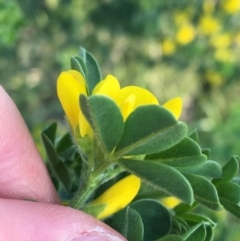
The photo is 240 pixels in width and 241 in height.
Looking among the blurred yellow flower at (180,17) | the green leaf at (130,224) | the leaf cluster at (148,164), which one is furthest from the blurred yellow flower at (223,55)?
the green leaf at (130,224)

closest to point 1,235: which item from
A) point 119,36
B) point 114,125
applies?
point 114,125

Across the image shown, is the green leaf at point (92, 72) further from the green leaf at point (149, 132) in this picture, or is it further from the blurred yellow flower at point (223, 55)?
the blurred yellow flower at point (223, 55)

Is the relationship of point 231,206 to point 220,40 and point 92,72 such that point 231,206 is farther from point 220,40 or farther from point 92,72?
point 220,40

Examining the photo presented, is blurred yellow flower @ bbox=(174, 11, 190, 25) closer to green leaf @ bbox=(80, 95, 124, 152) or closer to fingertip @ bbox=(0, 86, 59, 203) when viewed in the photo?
fingertip @ bbox=(0, 86, 59, 203)

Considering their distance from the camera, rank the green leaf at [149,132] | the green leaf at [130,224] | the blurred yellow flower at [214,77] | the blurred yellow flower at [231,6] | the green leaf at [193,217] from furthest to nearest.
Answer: the blurred yellow flower at [214,77]
the blurred yellow flower at [231,6]
the green leaf at [193,217]
the green leaf at [130,224]
the green leaf at [149,132]

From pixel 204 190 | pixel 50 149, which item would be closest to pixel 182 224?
pixel 204 190

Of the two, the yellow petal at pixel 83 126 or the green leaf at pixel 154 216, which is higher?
the yellow petal at pixel 83 126
